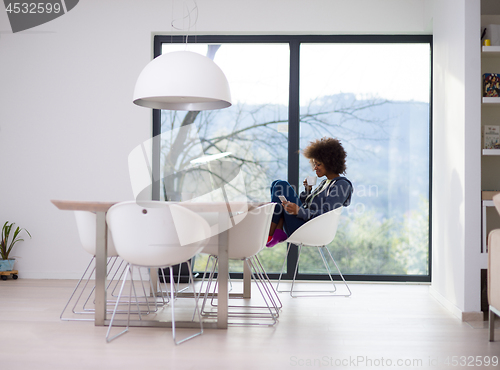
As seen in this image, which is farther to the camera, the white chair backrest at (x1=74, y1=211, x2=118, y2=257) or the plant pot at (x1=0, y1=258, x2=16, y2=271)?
the plant pot at (x1=0, y1=258, x2=16, y2=271)

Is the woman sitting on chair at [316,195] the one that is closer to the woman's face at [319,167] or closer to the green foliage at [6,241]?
the woman's face at [319,167]

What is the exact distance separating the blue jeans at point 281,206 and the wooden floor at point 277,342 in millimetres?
727

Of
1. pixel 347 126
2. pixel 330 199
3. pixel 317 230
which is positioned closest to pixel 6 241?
pixel 317 230

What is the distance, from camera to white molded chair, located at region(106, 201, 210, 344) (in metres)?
2.37

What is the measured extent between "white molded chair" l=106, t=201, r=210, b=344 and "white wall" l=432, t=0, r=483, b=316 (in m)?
1.85

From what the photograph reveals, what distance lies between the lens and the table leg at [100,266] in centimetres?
269

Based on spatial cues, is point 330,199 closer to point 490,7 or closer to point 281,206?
point 281,206

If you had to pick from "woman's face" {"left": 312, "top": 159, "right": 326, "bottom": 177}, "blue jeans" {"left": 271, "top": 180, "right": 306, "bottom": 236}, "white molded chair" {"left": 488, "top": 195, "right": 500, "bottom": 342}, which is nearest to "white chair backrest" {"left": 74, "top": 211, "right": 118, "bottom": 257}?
"blue jeans" {"left": 271, "top": 180, "right": 306, "bottom": 236}

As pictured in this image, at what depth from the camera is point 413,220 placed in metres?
4.38

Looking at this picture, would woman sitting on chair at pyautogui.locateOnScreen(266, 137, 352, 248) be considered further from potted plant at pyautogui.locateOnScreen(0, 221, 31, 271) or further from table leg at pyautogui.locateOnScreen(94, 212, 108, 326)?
potted plant at pyautogui.locateOnScreen(0, 221, 31, 271)

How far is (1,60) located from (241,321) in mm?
3634

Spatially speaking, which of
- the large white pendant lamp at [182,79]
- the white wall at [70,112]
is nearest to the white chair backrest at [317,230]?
the large white pendant lamp at [182,79]

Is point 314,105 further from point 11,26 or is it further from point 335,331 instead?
point 11,26

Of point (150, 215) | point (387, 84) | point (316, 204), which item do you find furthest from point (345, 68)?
point (150, 215)
